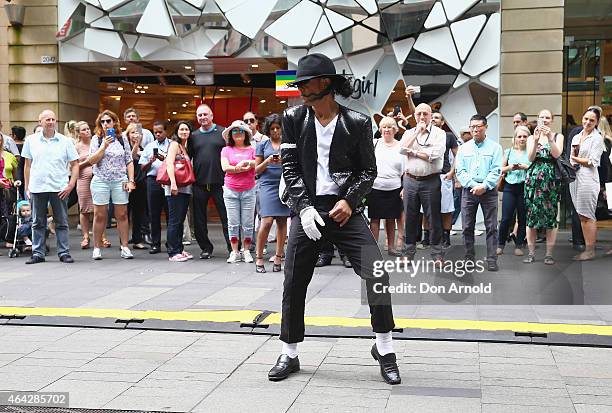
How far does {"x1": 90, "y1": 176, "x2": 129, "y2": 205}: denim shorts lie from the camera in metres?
10.9

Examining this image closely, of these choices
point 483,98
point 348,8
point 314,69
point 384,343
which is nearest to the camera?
point 314,69

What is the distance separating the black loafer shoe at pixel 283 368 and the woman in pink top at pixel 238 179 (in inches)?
205

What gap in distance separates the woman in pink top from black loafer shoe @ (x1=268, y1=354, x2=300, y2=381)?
522 cm

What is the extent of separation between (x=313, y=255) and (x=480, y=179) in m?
4.74

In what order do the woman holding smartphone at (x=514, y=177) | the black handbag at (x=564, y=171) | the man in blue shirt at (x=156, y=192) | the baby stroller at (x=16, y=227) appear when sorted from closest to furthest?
the black handbag at (x=564, y=171) → the woman holding smartphone at (x=514, y=177) → the baby stroller at (x=16, y=227) → the man in blue shirt at (x=156, y=192)

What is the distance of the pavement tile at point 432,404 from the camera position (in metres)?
4.42

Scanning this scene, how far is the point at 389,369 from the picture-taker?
5039 mm

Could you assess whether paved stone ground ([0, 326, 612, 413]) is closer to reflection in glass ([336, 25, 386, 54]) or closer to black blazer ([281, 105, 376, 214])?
black blazer ([281, 105, 376, 214])

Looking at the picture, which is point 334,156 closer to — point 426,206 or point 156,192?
point 426,206

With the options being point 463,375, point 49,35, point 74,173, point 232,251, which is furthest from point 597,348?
point 49,35

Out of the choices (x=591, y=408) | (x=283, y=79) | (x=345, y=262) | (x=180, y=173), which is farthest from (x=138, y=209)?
(x=591, y=408)

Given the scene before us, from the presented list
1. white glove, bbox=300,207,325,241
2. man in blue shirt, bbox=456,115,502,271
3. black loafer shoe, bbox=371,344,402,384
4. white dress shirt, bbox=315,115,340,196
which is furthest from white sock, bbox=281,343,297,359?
man in blue shirt, bbox=456,115,502,271
